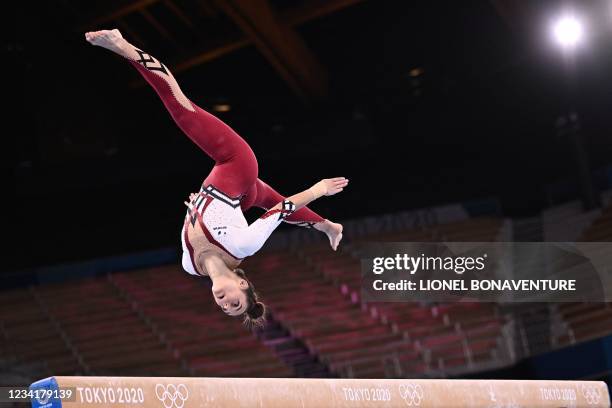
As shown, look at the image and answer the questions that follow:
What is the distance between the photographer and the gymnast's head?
5500mm

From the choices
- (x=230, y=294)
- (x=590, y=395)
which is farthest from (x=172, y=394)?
(x=590, y=395)

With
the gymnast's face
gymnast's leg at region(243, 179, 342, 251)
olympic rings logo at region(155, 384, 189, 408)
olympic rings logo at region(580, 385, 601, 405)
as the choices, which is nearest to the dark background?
olympic rings logo at region(580, 385, 601, 405)

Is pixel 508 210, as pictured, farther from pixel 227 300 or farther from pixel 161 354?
pixel 227 300

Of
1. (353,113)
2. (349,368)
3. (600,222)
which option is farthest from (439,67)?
(349,368)

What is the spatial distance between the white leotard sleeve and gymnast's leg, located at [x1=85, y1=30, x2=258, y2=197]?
298mm

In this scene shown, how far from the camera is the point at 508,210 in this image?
18391mm

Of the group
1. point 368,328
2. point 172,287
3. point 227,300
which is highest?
point 172,287

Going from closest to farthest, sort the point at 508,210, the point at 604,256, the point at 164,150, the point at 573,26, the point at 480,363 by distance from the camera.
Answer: the point at 604,256, the point at 480,363, the point at 573,26, the point at 164,150, the point at 508,210

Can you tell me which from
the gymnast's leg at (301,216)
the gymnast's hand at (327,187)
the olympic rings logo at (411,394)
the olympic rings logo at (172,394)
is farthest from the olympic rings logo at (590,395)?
the olympic rings logo at (172,394)

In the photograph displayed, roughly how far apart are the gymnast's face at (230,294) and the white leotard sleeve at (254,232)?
24cm

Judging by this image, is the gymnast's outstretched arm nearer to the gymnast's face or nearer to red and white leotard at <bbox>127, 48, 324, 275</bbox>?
red and white leotard at <bbox>127, 48, 324, 275</bbox>

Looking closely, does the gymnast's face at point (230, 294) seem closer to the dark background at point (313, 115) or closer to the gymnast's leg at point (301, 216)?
the gymnast's leg at point (301, 216)

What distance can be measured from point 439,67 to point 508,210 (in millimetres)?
3769

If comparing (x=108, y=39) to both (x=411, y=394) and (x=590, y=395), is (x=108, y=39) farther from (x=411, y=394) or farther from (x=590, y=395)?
(x=590, y=395)
